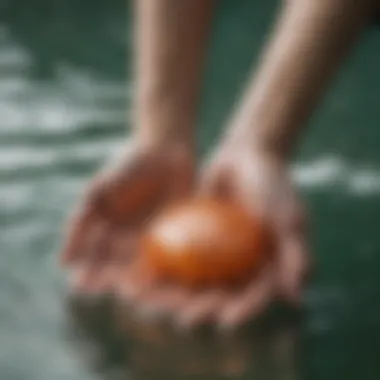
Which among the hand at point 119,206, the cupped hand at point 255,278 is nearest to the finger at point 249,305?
the cupped hand at point 255,278

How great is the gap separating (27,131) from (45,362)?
0.48 metres

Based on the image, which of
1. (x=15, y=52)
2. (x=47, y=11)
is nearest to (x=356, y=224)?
(x=15, y=52)

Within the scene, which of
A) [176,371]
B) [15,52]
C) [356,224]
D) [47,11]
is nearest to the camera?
[176,371]

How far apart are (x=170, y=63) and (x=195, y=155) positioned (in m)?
0.09

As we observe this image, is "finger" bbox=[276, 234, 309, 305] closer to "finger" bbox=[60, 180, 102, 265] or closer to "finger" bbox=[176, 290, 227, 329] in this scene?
"finger" bbox=[176, 290, 227, 329]

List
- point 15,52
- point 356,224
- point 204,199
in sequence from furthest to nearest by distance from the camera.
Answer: point 15,52, point 356,224, point 204,199

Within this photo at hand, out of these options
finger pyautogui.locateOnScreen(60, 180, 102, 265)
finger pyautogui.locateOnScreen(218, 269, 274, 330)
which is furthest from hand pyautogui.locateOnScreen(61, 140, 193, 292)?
finger pyautogui.locateOnScreen(218, 269, 274, 330)

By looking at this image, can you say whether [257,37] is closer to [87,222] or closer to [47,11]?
[47,11]

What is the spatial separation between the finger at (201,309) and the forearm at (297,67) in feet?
0.41

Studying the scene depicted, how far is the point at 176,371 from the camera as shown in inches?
35.3

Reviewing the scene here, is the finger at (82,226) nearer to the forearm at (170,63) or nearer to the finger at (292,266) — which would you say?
the forearm at (170,63)

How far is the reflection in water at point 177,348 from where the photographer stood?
898mm

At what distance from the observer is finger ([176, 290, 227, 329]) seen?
95 cm

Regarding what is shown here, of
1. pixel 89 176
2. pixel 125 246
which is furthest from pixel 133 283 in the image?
pixel 89 176
